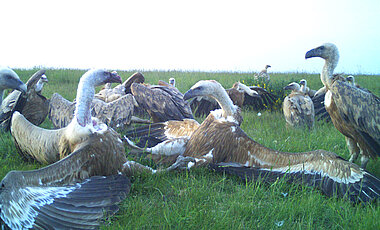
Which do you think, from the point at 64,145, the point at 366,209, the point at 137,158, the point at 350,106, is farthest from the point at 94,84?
the point at 350,106

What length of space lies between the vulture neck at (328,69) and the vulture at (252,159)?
1.41 meters

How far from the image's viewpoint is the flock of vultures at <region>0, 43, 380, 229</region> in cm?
211

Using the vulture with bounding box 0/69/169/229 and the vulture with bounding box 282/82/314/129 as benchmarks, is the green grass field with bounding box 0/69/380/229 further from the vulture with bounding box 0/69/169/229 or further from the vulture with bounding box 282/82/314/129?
the vulture with bounding box 282/82/314/129

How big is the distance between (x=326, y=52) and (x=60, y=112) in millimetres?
4091

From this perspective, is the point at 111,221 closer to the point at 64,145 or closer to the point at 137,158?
the point at 64,145

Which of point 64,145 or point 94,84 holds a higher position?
point 94,84

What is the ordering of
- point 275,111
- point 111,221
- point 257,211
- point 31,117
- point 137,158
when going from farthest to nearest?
point 275,111 < point 31,117 < point 137,158 < point 257,211 < point 111,221

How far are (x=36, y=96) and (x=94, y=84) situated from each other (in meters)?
2.67

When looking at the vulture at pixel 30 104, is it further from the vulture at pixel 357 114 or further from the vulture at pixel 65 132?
the vulture at pixel 357 114

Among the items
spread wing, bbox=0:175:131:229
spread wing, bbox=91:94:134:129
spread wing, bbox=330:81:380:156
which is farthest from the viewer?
spread wing, bbox=91:94:134:129

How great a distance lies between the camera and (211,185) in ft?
10.0

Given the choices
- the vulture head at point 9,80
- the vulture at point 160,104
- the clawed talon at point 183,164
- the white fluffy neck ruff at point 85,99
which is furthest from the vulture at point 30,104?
the clawed talon at point 183,164

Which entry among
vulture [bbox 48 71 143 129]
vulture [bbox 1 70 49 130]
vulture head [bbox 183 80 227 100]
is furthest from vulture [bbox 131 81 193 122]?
vulture head [bbox 183 80 227 100]

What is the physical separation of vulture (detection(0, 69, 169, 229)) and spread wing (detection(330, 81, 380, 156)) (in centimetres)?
253
